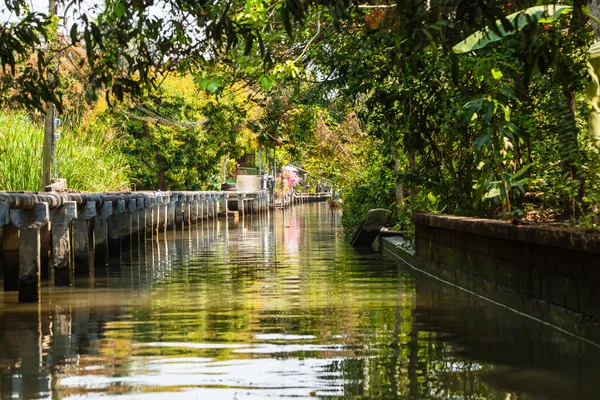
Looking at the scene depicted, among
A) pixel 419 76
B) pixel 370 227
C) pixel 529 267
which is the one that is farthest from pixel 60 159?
pixel 529 267

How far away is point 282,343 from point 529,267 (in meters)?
2.92

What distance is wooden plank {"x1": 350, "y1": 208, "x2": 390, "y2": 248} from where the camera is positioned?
77.7 feet

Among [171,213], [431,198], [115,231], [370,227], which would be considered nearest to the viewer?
[431,198]

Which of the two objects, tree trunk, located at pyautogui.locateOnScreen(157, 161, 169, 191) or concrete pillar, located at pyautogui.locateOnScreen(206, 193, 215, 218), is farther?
tree trunk, located at pyautogui.locateOnScreen(157, 161, 169, 191)

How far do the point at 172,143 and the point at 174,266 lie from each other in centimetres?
2958

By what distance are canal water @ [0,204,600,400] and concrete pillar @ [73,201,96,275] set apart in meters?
1.14

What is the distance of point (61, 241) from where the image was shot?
15.9m

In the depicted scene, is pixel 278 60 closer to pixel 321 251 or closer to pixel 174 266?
pixel 174 266

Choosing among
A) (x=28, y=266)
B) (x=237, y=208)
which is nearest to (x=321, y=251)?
(x=28, y=266)

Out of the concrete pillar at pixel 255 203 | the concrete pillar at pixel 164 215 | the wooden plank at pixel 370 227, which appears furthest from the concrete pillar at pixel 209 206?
the wooden plank at pixel 370 227

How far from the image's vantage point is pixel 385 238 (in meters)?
23.1

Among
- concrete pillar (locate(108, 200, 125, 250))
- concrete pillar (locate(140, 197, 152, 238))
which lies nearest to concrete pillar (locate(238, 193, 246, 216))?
concrete pillar (locate(140, 197, 152, 238))

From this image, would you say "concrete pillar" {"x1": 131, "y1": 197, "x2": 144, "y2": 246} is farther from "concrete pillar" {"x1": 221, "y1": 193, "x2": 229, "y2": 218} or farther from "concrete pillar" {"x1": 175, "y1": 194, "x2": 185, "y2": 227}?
"concrete pillar" {"x1": 221, "y1": 193, "x2": 229, "y2": 218}

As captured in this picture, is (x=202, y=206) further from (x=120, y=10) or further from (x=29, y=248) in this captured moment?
(x=120, y=10)
